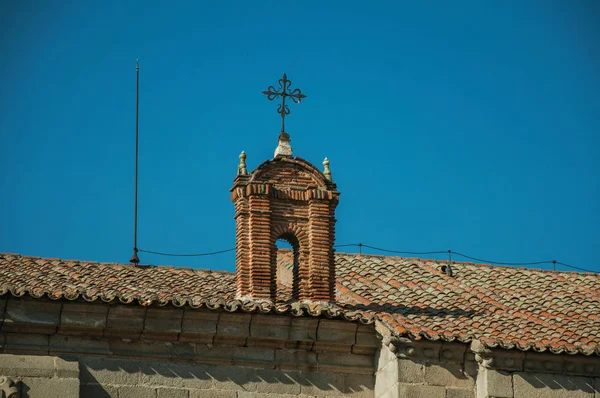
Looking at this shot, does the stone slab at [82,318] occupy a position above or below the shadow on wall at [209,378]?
above

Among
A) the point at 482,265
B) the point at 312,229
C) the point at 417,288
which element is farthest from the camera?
the point at 482,265

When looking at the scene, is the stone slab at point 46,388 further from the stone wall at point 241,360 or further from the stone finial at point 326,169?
the stone finial at point 326,169

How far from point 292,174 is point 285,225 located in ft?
2.72

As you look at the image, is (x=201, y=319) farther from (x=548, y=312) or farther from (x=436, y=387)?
(x=548, y=312)

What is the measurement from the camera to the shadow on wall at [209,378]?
766 inches

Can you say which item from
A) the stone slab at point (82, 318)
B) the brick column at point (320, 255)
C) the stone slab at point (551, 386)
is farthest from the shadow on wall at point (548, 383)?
the stone slab at point (82, 318)

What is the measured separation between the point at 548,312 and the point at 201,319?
588 centimetres

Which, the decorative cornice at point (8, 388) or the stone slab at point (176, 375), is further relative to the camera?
the stone slab at point (176, 375)

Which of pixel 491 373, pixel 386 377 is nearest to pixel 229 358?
pixel 386 377

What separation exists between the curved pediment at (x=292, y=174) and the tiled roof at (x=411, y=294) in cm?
180

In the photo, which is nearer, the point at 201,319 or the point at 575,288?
the point at 201,319

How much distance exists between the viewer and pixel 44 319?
63.3 feet

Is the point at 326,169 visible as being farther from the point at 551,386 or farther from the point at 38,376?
the point at 38,376

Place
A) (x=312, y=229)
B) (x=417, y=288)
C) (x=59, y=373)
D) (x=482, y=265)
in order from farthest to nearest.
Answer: (x=482, y=265), (x=417, y=288), (x=312, y=229), (x=59, y=373)
